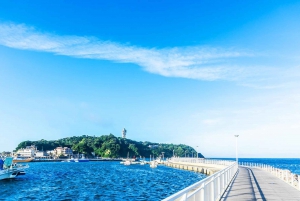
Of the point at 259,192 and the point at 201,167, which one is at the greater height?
the point at 259,192

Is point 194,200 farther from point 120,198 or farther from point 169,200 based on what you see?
point 120,198

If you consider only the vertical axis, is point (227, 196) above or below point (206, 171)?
above

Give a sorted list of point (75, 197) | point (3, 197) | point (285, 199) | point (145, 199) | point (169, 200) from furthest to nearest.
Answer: point (3, 197), point (75, 197), point (145, 199), point (285, 199), point (169, 200)

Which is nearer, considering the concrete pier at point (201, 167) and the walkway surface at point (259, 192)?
the walkway surface at point (259, 192)

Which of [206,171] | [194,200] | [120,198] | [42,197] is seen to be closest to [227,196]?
[194,200]

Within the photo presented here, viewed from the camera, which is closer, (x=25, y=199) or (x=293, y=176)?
(x=293, y=176)

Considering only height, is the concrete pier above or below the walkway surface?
below

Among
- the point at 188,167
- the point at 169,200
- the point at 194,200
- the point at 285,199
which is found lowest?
the point at 188,167

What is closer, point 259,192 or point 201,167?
point 259,192

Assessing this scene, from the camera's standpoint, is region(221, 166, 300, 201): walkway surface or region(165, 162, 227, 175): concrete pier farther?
region(165, 162, 227, 175): concrete pier

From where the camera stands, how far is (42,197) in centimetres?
3275

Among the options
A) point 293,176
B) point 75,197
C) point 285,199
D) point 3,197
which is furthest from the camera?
point 3,197

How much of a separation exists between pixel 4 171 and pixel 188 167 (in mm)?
52407

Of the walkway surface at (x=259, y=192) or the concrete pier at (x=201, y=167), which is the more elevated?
the walkway surface at (x=259, y=192)
